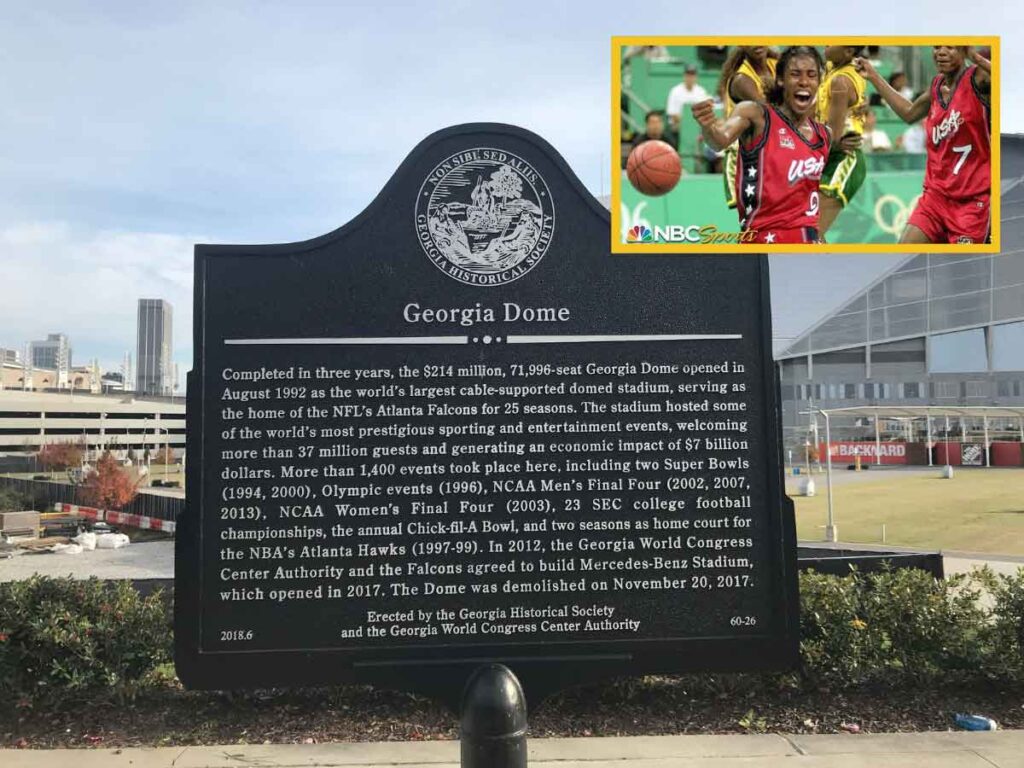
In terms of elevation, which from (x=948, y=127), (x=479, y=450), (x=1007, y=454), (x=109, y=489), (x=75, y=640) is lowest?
(x=109, y=489)

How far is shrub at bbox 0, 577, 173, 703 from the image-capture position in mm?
4816

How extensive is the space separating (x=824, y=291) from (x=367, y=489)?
244 ft

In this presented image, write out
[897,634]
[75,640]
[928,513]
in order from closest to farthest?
[75,640], [897,634], [928,513]

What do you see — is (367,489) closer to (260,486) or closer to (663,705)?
(260,486)

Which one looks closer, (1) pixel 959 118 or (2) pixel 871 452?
(1) pixel 959 118

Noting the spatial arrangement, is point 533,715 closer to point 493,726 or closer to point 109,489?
point 493,726

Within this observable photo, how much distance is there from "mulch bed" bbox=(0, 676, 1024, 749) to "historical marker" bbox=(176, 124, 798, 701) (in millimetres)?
1201

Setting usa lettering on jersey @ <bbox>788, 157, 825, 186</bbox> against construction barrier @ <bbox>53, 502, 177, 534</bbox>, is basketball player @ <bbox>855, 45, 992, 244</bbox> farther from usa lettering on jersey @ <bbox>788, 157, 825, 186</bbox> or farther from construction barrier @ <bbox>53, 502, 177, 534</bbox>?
construction barrier @ <bbox>53, 502, 177, 534</bbox>

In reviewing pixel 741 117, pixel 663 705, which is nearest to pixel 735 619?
pixel 663 705

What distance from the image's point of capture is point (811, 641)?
514 cm

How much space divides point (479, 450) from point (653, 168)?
2.62 meters

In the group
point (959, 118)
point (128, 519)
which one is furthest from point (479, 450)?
point (128, 519)

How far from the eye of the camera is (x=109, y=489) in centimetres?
2834

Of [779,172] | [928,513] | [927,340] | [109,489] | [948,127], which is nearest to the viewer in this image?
[948,127]
